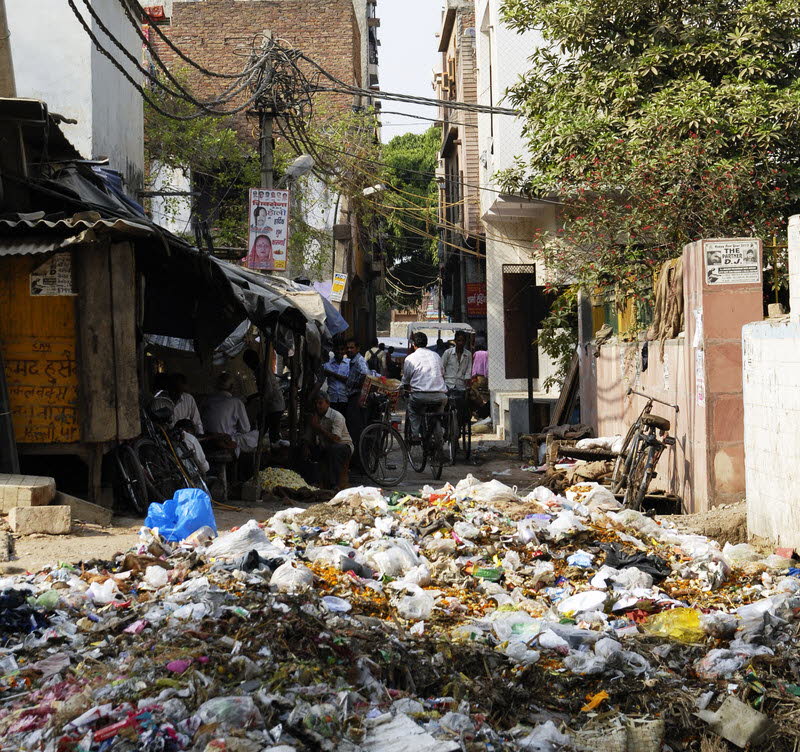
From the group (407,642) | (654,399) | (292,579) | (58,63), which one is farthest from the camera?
(58,63)

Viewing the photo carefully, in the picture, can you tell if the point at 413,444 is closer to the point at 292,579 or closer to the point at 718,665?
the point at 292,579

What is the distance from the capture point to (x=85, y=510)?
7.87 meters

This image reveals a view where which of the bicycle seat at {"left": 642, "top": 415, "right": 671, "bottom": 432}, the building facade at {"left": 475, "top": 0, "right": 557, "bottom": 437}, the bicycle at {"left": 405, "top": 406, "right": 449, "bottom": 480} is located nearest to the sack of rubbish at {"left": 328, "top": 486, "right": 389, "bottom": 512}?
the bicycle seat at {"left": 642, "top": 415, "right": 671, "bottom": 432}

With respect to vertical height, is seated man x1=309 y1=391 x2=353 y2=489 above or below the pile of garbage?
above

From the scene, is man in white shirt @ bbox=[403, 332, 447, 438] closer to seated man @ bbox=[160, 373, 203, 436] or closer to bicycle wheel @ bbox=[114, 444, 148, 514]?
seated man @ bbox=[160, 373, 203, 436]

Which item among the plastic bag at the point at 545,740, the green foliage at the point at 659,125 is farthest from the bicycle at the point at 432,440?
the plastic bag at the point at 545,740

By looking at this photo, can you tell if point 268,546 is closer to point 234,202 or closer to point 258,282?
point 258,282

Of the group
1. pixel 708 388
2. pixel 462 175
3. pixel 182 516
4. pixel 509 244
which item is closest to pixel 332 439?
pixel 182 516

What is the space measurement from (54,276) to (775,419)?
5894 millimetres

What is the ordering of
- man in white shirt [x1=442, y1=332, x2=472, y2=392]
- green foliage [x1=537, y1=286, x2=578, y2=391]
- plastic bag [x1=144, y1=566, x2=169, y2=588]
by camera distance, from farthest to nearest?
green foliage [x1=537, y1=286, x2=578, y2=391] → man in white shirt [x1=442, y1=332, x2=472, y2=392] → plastic bag [x1=144, y1=566, x2=169, y2=588]

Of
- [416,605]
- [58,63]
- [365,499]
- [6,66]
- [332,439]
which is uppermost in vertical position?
[58,63]

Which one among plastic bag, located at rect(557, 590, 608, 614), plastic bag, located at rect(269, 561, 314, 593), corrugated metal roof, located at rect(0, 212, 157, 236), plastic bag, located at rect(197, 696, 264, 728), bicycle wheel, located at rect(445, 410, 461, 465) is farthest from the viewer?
bicycle wheel, located at rect(445, 410, 461, 465)

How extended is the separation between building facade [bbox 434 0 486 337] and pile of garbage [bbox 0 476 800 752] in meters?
15.0

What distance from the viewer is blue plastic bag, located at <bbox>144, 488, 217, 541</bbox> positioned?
733 centimetres
